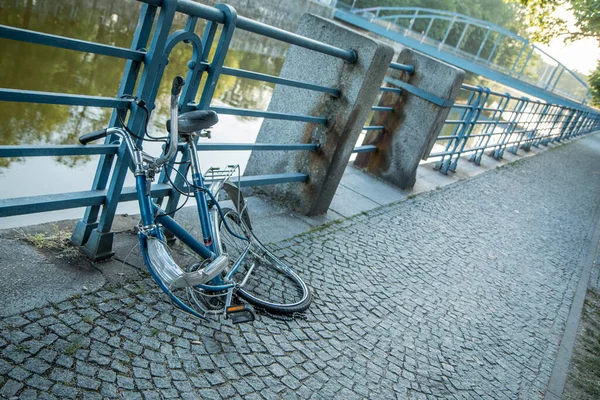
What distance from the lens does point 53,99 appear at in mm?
2582

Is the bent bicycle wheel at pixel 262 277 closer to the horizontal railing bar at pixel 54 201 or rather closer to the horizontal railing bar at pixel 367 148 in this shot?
the horizontal railing bar at pixel 54 201

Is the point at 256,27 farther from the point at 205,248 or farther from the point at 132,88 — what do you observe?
the point at 205,248

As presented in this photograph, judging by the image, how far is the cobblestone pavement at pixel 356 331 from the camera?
7.88 ft

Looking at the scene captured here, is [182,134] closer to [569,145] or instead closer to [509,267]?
[509,267]

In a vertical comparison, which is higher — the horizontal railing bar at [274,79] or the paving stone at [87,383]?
the horizontal railing bar at [274,79]

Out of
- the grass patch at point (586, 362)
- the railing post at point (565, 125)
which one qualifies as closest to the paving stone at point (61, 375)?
the grass patch at point (586, 362)

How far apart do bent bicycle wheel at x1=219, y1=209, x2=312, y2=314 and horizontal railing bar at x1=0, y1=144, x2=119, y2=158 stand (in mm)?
770

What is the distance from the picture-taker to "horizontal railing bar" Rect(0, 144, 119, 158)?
2553 mm

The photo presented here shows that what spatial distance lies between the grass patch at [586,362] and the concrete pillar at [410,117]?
2.57 m

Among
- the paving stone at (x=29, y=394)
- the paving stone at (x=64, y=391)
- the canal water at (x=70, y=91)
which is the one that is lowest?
the canal water at (x=70, y=91)

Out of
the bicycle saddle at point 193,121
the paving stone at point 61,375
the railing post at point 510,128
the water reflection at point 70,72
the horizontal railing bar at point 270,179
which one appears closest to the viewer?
the paving stone at point 61,375

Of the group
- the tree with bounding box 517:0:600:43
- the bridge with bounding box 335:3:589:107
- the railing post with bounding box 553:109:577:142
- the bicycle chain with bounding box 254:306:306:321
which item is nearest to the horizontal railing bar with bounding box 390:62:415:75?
the bicycle chain with bounding box 254:306:306:321

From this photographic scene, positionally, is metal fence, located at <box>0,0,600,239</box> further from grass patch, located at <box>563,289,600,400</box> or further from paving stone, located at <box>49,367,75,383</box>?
grass patch, located at <box>563,289,600,400</box>

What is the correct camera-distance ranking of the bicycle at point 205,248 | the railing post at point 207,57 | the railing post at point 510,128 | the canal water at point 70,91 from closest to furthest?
the bicycle at point 205,248, the railing post at point 207,57, the canal water at point 70,91, the railing post at point 510,128
